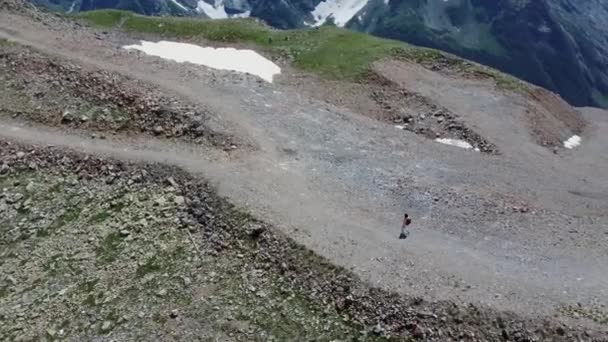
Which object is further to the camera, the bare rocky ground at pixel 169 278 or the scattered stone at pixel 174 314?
the scattered stone at pixel 174 314

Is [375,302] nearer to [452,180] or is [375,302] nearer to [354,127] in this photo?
[452,180]

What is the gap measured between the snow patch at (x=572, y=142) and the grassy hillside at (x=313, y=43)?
293 inches

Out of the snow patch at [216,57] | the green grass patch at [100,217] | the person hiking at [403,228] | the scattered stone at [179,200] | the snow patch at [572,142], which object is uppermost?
the person hiking at [403,228]

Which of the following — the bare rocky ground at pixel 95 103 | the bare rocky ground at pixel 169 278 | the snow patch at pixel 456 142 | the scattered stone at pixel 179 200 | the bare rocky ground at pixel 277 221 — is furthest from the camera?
the snow patch at pixel 456 142

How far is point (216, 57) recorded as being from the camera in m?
61.3

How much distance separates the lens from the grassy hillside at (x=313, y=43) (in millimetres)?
59844

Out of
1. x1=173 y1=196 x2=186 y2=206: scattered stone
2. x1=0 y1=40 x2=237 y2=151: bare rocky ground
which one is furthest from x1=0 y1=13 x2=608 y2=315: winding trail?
x1=173 y1=196 x2=186 y2=206: scattered stone

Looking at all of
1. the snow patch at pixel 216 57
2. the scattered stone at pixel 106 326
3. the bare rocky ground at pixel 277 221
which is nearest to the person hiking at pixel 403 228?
the bare rocky ground at pixel 277 221

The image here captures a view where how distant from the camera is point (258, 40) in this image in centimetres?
6600

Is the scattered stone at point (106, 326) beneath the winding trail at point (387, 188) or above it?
beneath

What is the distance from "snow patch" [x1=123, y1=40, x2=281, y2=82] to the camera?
58.2 m

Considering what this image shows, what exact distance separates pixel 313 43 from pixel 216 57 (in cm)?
1082

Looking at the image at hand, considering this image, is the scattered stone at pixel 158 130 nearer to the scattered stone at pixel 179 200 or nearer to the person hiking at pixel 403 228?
the scattered stone at pixel 179 200

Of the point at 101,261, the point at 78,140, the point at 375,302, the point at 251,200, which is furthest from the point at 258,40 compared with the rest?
the point at 375,302
